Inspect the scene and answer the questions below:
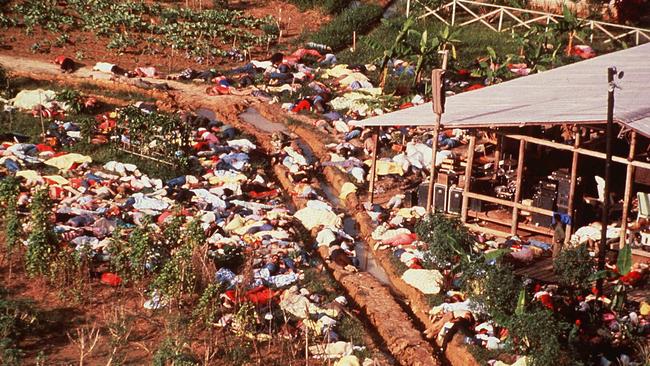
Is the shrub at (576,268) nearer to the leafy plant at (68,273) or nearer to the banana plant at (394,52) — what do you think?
the leafy plant at (68,273)

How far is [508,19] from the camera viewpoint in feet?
93.4

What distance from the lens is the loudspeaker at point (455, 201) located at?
56.2ft

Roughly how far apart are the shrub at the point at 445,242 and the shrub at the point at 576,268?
118 cm

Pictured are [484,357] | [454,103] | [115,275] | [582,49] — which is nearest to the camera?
[484,357]

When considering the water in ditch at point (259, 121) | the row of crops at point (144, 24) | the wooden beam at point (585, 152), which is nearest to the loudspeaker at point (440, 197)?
the wooden beam at point (585, 152)

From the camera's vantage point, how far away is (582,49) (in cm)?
2573

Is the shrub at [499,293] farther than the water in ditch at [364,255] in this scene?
No

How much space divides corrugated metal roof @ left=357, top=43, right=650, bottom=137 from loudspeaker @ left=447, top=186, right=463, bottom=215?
48.6 inches

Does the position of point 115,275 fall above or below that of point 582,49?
below

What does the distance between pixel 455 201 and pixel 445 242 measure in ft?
8.54

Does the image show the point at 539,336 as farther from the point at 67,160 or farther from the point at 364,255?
the point at 67,160

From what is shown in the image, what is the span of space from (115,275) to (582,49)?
49.3 ft

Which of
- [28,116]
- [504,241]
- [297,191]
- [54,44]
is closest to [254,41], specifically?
[54,44]

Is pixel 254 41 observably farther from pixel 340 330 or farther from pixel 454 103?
pixel 340 330
